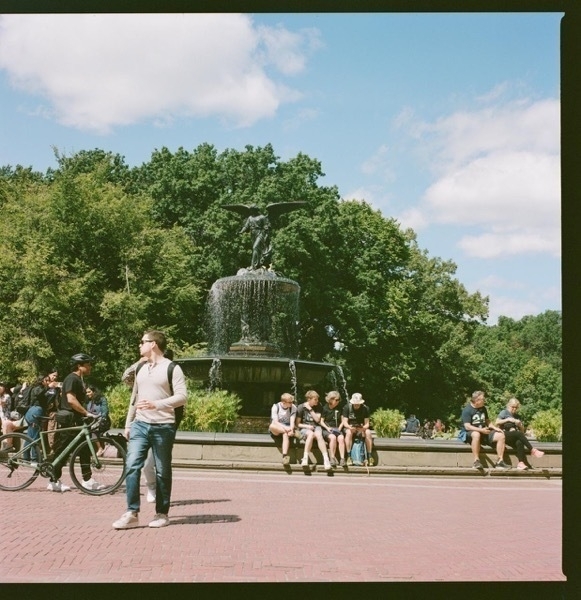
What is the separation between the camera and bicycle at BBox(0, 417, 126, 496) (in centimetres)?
1070

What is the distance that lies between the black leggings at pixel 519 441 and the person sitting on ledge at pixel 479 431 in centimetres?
25

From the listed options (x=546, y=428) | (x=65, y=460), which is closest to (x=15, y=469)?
(x=65, y=460)

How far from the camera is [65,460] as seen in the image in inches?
429

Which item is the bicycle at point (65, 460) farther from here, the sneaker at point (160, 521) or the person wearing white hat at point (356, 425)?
the person wearing white hat at point (356, 425)

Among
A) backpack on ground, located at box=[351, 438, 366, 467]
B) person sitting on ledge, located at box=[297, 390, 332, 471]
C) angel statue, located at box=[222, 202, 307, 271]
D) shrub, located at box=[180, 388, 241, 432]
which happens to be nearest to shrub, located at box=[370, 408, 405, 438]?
shrub, located at box=[180, 388, 241, 432]

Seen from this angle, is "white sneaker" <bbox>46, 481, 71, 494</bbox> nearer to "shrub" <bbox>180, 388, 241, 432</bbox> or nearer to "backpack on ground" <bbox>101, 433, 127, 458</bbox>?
"backpack on ground" <bbox>101, 433, 127, 458</bbox>

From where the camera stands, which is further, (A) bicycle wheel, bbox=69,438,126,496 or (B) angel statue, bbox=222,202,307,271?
(B) angel statue, bbox=222,202,307,271

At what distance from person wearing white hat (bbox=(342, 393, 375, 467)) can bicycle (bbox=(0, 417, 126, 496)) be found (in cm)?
442

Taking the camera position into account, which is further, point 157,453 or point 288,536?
point 157,453

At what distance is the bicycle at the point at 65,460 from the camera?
421 inches

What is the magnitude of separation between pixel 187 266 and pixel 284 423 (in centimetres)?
2829

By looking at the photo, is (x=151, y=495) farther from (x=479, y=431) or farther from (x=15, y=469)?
(x=479, y=431)

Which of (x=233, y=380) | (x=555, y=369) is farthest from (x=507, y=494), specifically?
(x=555, y=369)

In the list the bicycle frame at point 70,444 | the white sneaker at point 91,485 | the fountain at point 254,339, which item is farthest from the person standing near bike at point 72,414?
the fountain at point 254,339
